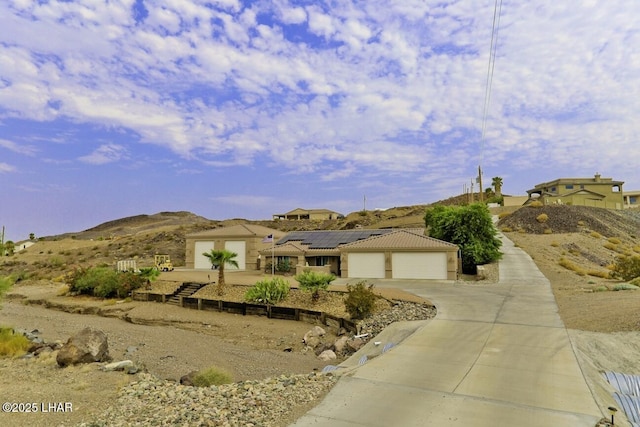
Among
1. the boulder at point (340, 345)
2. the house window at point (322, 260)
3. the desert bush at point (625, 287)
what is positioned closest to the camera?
the boulder at point (340, 345)

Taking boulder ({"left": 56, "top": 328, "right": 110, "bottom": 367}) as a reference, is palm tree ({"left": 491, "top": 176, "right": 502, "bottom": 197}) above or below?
above

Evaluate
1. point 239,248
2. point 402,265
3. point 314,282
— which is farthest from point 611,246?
point 239,248

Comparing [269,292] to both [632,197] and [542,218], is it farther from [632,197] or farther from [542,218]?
[632,197]

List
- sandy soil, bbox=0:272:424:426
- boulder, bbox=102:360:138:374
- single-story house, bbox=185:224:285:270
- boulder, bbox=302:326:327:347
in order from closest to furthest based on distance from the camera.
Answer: sandy soil, bbox=0:272:424:426 → boulder, bbox=102:360:138:374 → boulder, bbox=302:326:327:347 → single-story house, bbox=185:224:285:270

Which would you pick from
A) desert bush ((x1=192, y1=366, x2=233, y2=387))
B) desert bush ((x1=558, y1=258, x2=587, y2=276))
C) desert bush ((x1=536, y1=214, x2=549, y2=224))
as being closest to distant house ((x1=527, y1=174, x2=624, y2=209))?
desert bush ((x1=536, y1=214, x2=549, y2=224))

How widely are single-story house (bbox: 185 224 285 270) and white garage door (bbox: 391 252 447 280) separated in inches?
633

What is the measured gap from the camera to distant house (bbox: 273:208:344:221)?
326 ft

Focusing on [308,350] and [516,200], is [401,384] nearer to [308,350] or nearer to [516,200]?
[308,350]

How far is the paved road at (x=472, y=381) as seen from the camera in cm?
788

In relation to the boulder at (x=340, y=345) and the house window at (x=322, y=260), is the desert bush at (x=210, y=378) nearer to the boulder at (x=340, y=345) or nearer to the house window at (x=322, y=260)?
the boulder at (x=340, y=345)

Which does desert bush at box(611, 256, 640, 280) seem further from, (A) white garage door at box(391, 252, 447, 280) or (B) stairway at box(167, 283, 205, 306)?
(B) stairway at box(167, 283, 205, 306)

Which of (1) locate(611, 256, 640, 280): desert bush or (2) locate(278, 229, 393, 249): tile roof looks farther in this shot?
(2) locate(278, 229, 393, 249): tile roof

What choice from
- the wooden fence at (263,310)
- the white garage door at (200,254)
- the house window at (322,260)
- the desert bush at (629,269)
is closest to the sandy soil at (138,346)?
the wooden fence at (263,310)

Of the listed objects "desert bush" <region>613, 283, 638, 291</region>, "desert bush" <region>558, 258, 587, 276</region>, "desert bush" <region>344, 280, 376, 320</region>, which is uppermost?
"desert bush" <region>558, 258, 587, 276</region>
